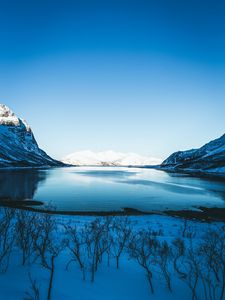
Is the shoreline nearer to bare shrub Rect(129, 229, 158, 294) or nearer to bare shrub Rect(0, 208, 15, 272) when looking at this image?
bare shrub Rect(0, 208, 15, 272)

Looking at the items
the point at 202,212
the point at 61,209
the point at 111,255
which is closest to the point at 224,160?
the point at 202,212

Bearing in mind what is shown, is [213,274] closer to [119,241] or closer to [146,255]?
[146,255]

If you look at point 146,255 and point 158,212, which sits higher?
point 146,255

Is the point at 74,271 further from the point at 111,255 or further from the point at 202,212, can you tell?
the point at 202,212

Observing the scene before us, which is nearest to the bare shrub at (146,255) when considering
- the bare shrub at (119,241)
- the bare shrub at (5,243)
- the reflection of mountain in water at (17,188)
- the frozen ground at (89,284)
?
the frozen ground at (89,284)

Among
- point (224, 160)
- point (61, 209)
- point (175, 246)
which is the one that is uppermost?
point (224, 160)

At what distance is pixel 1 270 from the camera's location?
835cm

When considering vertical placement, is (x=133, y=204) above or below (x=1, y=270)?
below

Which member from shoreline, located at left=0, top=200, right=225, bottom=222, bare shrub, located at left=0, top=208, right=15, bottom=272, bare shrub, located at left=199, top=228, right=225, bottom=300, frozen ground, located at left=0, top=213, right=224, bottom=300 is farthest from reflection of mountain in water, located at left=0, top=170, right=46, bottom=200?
bare shrub, located at left=199, top=228, right=225, bottom=300

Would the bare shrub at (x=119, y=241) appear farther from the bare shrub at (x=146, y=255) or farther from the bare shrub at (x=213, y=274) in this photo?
the bare shrub at (x=213, y=274)

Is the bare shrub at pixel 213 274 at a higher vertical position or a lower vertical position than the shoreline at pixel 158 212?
higher

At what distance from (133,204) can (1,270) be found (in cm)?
3068

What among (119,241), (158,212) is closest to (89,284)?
(119,241)

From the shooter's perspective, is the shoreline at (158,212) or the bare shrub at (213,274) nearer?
the bare shrub at (213,274)
